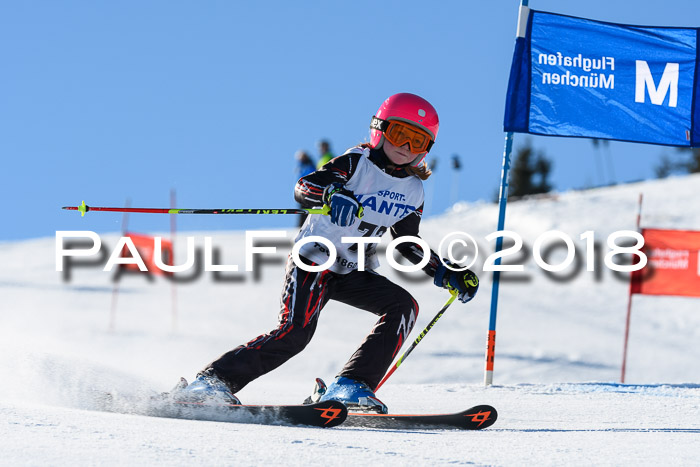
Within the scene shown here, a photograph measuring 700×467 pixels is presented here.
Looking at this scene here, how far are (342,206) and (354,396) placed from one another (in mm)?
886

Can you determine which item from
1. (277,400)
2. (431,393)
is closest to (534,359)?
(431,393)

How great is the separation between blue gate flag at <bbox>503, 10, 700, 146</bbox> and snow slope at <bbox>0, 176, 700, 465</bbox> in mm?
1947

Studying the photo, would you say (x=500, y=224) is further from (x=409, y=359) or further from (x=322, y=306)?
(x=409, y=359)

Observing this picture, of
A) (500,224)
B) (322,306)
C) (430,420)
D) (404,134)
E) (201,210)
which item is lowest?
(430,420)

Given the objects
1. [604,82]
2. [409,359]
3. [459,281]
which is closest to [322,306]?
[459,281]

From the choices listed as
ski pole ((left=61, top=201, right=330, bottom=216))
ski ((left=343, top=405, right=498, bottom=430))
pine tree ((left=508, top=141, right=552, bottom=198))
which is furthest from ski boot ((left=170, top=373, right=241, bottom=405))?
pine tree ((left=508, top=141, right=552, bottom=198))

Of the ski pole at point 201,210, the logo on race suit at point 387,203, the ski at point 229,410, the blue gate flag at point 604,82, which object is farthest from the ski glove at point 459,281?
the blue gate flag at point 604,82

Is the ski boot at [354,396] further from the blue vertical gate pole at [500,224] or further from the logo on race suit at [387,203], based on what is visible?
the blue vertical gate pole at [500,224]

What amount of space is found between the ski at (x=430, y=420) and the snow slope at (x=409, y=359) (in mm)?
168

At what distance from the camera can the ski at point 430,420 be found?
3582mm

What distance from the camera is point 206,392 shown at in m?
3.57

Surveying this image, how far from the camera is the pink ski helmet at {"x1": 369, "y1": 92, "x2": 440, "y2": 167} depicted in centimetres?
402

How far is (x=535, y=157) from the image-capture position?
52.1 meters

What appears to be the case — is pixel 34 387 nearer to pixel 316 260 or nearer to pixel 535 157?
pixel 316 260
